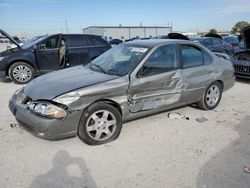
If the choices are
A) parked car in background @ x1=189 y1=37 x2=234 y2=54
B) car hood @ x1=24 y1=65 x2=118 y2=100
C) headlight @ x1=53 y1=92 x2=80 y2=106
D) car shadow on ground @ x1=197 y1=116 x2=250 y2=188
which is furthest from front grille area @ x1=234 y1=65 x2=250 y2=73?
headlight @ x1=53 y1=92 x2=80 y2=106

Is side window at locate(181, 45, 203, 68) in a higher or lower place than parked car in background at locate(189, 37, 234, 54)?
higher

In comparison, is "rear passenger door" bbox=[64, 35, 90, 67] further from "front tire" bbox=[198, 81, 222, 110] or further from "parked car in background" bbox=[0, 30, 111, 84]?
"front tire" bbox=[198, 81, 222, 110]

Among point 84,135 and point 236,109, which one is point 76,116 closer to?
point 84,135

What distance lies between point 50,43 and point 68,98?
5.49 m

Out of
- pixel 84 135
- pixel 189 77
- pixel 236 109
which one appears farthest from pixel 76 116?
pixel 236 109

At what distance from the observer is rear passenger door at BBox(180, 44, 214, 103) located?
496cm

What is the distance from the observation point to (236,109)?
5.79 m

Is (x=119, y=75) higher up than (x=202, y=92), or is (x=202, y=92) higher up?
(x=119, y=75)

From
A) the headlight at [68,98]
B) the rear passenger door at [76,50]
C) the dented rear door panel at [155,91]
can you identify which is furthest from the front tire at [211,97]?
the rear passenger door at [76,50]

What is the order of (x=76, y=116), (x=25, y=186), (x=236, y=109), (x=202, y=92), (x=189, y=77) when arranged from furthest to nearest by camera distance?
(x=236, y=109)
(x=202, y=92)
(x=189, y=77)
(x=76, y=116)
(x=25, y=186)

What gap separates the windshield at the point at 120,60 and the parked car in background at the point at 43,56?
3.56 m

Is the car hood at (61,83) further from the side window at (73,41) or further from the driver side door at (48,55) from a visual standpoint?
the side window at (73,41)

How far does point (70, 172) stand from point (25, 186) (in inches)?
21.1

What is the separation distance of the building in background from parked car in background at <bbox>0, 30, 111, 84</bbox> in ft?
140
